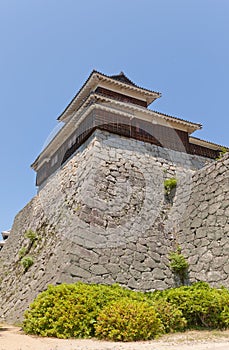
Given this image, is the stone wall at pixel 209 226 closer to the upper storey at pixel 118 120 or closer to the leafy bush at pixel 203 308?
the leafy bush at pixel 203 308

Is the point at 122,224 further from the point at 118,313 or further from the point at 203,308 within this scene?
the point at 118,313

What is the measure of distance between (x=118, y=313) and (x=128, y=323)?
26 centimetres

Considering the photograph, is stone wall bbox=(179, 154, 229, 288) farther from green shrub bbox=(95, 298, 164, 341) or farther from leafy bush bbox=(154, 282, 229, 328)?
green shrub bbox=(95, 298, 164, 341)

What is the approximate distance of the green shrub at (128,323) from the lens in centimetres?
575

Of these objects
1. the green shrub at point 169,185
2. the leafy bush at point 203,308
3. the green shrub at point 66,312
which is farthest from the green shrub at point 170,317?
the green shrub at point 169,185

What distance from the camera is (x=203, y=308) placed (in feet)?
22.5

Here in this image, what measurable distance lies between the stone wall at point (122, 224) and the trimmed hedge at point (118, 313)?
2008 millimetres

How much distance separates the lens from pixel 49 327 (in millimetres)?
6336

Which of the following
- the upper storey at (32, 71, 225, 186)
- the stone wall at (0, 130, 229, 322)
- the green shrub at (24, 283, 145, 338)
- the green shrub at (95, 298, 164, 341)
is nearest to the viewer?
the green shrub at (95, 298, 164, 341)

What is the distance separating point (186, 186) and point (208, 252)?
128 inches

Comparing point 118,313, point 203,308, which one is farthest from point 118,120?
point 118,313

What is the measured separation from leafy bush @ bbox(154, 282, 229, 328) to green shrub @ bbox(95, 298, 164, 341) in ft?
3.34

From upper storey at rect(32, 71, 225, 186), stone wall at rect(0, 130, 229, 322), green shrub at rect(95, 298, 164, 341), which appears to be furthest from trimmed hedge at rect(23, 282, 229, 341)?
upper storey at rect(32, 71, 225, 186)

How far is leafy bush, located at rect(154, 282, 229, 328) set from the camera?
271 inches
